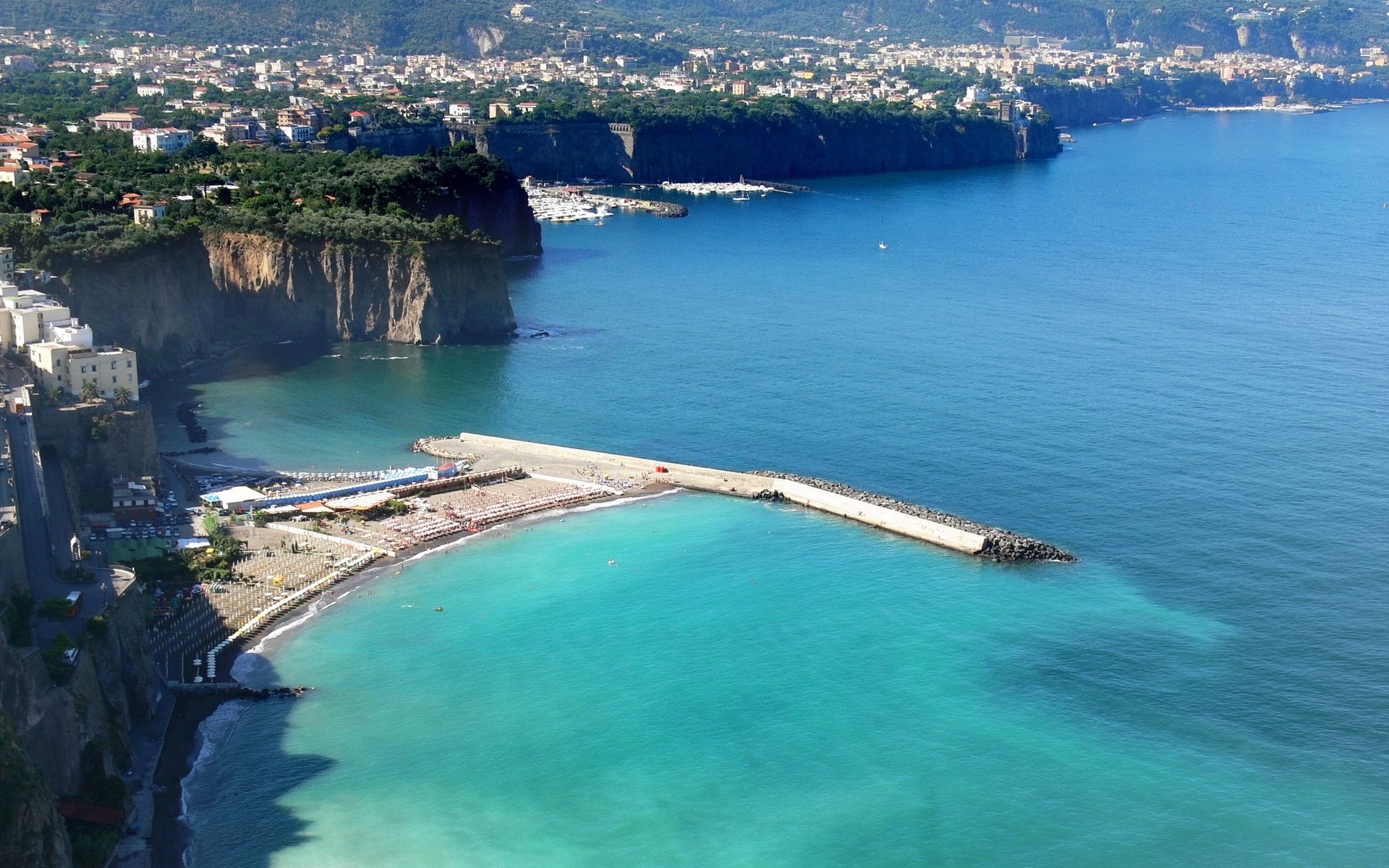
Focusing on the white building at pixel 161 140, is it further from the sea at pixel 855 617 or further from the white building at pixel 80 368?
the white building at pixel 80 368

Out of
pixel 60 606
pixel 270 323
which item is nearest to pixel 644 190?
pixel 270 323

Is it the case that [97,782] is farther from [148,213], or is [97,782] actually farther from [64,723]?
[148,213]

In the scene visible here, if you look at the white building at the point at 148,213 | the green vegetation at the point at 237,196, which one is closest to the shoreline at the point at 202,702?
the green vegetation at the point at 237,196

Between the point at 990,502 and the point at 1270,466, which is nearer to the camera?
the point at 990,502

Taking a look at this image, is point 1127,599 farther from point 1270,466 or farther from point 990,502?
point 1270,466

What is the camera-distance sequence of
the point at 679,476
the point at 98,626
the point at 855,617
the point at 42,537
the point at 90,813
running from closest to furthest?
the point at 90,813
the point at 98,626
the point at 42,537
the point at 855,617
the point at 679,476

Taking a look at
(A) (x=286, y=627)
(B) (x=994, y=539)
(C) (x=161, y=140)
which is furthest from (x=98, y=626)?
(C) (x=161, y=140)
